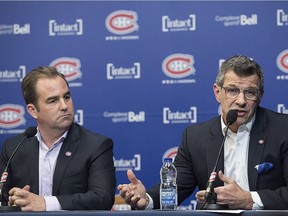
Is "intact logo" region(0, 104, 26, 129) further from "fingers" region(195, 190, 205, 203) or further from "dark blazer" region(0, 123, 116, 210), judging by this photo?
"fingers" region(195, 190, 205, 203)

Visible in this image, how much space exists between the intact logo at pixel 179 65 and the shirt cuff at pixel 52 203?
2112mm

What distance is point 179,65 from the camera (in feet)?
20.2

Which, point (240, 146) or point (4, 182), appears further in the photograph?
point (240, 146)

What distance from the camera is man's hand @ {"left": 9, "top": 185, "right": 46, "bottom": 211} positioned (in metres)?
4.14

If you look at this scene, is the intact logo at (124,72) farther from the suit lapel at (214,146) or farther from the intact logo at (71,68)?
the suit lapel at (214,146)

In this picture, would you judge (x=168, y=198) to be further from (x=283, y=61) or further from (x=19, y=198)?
(x=283, y=61)

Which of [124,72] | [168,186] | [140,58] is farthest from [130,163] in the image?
[168,186]

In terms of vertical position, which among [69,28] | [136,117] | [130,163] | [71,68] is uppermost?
[69,28]

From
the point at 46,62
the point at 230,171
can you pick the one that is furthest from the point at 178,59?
the point at 230,171

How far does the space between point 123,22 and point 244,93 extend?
6.46 ft

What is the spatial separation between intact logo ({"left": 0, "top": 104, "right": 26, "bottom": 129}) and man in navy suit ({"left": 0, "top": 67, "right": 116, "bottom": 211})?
1.45 m

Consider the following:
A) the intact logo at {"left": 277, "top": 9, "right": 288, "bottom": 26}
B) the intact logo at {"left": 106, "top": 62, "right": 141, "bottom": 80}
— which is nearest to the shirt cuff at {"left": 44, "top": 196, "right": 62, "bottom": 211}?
the intact logo at {"left": 106, "top": 62, "right": 141, "bottom": 80}

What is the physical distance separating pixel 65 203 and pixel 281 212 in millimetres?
1260

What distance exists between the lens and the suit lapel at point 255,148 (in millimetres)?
4457
